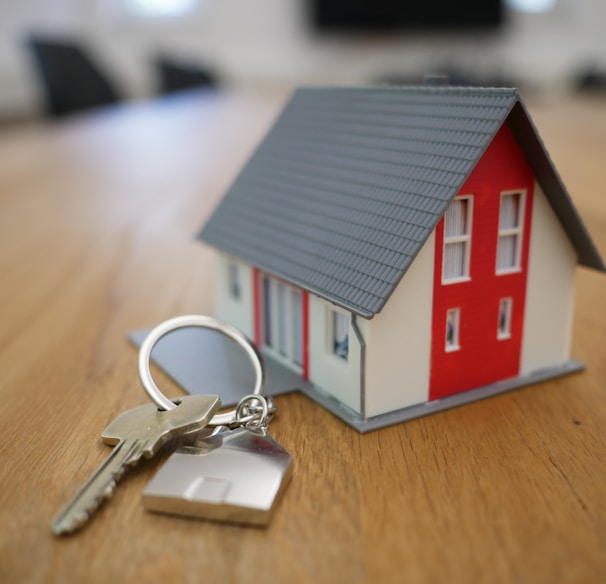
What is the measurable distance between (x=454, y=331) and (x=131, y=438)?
0.40m

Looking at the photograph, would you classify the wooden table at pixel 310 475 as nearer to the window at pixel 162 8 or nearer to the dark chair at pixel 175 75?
the dark chair at pixel 175 75

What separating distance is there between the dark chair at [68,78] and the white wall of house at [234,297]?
3163 mm

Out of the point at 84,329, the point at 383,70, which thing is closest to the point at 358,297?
the point at 84,329

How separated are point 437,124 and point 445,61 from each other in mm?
5806

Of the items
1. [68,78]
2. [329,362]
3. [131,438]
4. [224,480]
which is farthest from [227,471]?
[68,78]

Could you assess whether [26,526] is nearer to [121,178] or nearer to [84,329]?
[84,329]

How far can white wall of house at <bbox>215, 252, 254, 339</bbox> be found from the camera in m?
1.00

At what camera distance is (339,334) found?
83cm

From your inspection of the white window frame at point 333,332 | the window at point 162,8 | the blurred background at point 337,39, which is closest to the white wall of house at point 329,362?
the white window frame at point 333,332

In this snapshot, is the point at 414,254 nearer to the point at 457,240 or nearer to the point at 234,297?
the point at 457,240

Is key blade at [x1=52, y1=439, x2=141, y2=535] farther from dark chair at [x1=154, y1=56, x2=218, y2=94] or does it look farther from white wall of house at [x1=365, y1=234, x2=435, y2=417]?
dark chair at [x1=154, y1=56, x2=218, y2=94]

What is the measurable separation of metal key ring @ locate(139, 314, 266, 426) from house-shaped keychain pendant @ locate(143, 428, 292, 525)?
0.17 ft

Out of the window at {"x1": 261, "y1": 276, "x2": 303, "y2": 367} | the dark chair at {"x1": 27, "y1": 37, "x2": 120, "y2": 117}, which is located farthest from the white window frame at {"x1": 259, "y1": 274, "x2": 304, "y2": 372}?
the dark chair at {"x1": 27, "y1": 37, "x2": 120, "y2": 117}

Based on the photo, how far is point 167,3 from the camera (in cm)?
614
